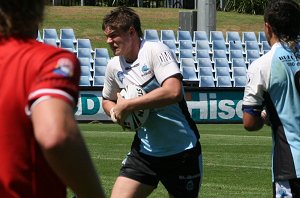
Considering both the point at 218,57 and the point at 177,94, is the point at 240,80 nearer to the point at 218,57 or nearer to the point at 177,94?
the point at 218,57

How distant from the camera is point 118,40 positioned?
693 cm

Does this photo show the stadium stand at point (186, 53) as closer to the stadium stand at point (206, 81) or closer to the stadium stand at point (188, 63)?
the stadium stand at point (188, 63)

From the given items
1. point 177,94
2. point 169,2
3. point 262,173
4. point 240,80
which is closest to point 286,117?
point 177,94

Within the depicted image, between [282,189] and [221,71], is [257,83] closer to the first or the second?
[282,189]

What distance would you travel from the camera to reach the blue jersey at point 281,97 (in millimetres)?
5660

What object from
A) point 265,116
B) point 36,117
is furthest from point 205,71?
point 36,117

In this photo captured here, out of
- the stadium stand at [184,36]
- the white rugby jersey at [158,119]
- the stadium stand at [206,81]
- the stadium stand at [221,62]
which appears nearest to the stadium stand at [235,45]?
the stadium stand at [221,62]

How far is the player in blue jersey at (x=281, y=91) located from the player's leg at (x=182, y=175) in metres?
1.22

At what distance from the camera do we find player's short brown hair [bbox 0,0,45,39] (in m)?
3.12

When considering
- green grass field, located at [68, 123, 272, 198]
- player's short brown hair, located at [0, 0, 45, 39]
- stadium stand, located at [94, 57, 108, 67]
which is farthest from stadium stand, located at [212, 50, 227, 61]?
player's short brown hair, located at [0, 0, 45, 39]

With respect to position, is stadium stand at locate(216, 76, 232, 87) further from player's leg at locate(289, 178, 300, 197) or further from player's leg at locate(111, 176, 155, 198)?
player's leg at locate(289, 178, 300, 197)

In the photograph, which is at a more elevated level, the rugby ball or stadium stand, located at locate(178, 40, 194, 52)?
the rugby ball

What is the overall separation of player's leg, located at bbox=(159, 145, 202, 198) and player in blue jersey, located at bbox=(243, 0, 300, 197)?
1.22 m

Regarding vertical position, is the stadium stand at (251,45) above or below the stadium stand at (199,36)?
below
